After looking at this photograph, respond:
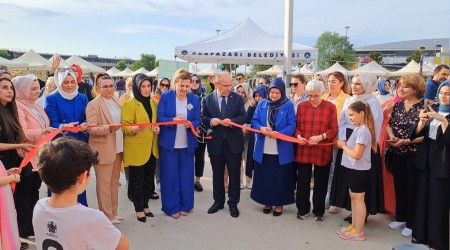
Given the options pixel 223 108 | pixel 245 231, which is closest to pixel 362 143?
pixel 245 231

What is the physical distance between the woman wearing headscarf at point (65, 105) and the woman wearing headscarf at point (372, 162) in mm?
3283

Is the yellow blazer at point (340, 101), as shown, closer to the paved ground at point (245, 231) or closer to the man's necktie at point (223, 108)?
the paved ground at point (245, 231)

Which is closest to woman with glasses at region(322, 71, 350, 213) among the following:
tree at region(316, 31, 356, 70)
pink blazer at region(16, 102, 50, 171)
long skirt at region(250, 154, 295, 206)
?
long skirt at region(250, 154, 295, 206)

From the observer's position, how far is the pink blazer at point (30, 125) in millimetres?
3717

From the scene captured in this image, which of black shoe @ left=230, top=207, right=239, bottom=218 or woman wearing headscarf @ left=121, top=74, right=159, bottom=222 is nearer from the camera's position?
woman wearing headscarf @ left=121, top=74, right=159, bottom=222

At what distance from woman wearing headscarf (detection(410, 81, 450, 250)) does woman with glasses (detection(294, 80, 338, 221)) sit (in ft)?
3.54

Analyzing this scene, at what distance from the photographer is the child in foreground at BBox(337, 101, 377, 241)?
159 inches

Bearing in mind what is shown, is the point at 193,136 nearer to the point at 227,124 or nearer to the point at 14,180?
the point at 227,124

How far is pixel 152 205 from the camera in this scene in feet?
17.8

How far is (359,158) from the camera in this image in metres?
4.03

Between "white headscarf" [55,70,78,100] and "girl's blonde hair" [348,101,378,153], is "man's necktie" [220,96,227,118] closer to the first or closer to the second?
"girl's blonde hair" [348,101,378,153]

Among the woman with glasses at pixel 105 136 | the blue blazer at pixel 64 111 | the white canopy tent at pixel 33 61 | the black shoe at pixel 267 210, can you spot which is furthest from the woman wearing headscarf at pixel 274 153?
the white canopy tent at pixel 33 61

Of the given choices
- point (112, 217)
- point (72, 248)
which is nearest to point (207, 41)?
point (112, 217)

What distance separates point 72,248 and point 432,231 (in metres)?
3.69
